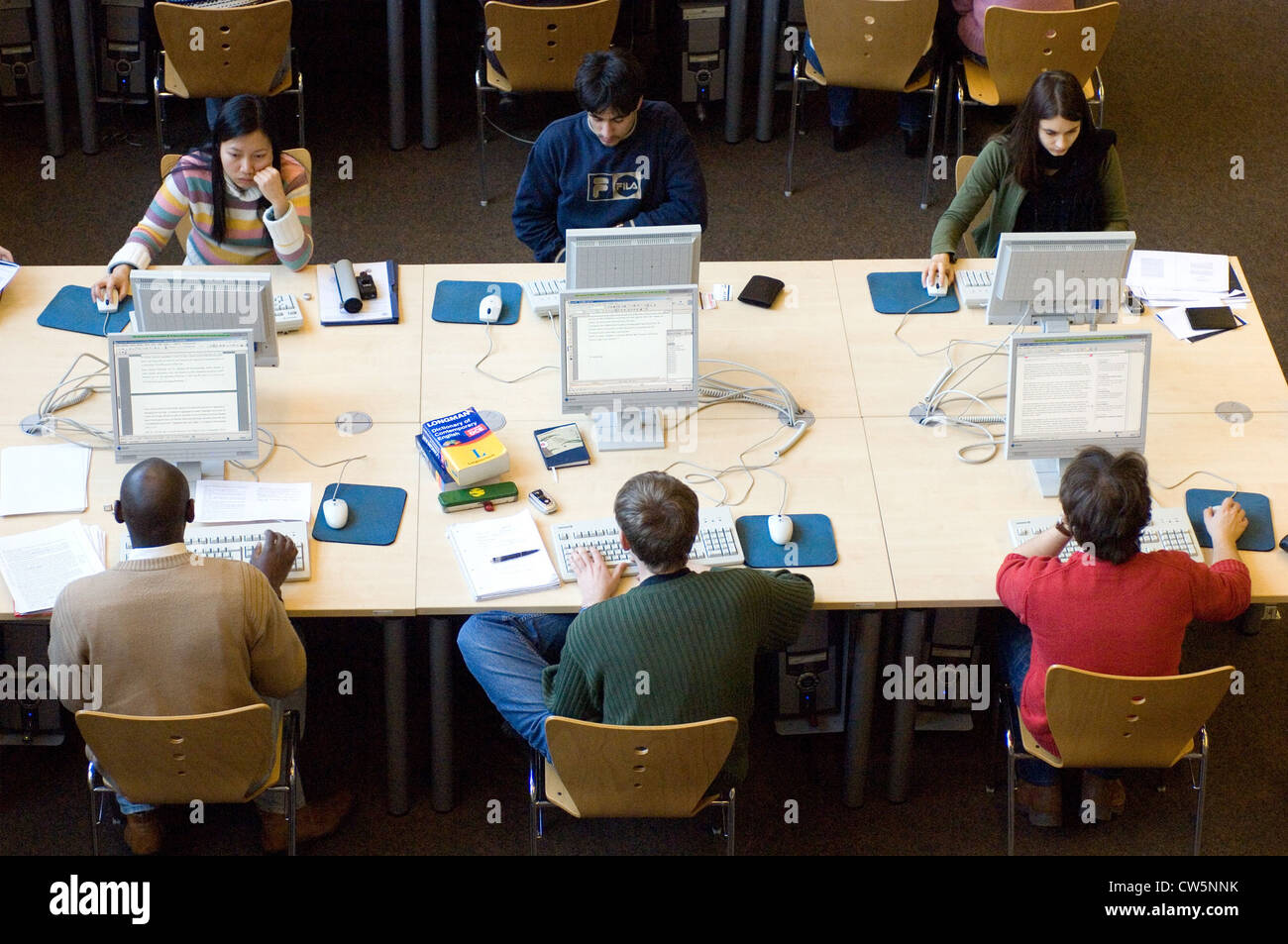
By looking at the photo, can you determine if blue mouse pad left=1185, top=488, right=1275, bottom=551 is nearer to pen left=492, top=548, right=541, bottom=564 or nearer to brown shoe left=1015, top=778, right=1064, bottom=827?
brown shoe left=1015, top=778, right=1064, bottom=827

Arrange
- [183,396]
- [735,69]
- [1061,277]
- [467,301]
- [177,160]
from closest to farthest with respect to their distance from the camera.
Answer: [183,396] < [1061,277] < [467,301] < [177,160] < [735,69]

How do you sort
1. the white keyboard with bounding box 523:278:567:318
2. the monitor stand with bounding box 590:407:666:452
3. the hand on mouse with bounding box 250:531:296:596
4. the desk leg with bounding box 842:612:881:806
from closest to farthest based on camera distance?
1. the hand on mouse with bounding box 250:531:296:596
2. the desk leg with bounding box 842:612:881:806
3. the monitor stand with bounding box 590:407:666:452
4. the white keyboard with bounding box 523:278:567:318

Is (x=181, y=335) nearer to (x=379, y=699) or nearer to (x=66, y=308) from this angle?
(x=66, y=308)

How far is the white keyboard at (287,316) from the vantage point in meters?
3.80

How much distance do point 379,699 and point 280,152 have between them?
5.03ft

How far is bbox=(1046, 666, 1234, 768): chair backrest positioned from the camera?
2857 mm

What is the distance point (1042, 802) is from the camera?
3477mm

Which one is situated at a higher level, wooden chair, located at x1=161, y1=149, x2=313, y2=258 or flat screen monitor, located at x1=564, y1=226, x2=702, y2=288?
wooden chair, located at x1=161, y1=149, x2=313, y2=258

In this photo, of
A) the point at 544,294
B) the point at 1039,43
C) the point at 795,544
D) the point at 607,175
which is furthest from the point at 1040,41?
the point at 795,544

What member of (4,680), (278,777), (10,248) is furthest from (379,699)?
(10,248)

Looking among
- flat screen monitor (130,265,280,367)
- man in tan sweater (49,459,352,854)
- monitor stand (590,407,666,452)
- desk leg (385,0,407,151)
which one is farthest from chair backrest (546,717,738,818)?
desk leg (385,0,407,151)

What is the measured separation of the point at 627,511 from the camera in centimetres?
289

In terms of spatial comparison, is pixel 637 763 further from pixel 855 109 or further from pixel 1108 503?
pixel 855 109

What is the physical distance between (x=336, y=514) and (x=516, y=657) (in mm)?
517
